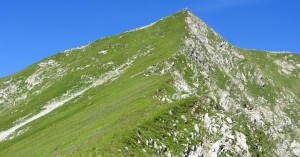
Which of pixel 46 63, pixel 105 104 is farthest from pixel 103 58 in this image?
pixel 105 104

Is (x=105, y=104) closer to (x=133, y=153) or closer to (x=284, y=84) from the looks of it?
(x=133, y=153)

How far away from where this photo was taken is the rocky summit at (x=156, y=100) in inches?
1950

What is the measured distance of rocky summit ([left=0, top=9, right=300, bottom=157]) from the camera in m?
49.5

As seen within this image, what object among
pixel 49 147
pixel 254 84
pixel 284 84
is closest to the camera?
pixel 49 147

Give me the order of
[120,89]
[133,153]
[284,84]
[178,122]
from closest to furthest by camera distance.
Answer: [133,153], [178,122], [120,89], [284,84]

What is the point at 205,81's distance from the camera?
89062 millimetres

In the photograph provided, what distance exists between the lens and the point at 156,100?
5950 cm

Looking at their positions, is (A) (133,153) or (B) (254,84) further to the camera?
(B) (254,84)

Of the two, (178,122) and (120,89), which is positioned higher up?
(120,89)

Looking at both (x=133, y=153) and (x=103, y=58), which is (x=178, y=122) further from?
(x=103, y=58)

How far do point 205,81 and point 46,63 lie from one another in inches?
3210

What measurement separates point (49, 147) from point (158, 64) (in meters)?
34.8

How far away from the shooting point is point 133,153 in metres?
40.8

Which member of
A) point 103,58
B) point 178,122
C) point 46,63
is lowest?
point 178,122
